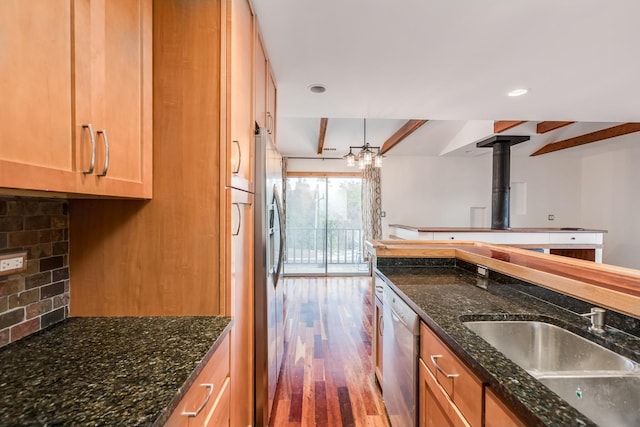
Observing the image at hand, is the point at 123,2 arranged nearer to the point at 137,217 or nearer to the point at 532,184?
the point at 137,217

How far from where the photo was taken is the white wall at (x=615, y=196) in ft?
16.6

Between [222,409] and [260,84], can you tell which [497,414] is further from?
[260,84]

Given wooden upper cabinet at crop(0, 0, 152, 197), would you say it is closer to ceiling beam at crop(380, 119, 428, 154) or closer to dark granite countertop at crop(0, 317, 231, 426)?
dark granite countertop at crop(0, 317, 231, 426)

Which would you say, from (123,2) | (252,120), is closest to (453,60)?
(252,120)

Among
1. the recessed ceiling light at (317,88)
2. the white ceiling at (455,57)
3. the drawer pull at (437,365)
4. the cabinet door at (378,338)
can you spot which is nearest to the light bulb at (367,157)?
the white ceiling at (455,57)

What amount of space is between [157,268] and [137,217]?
0.21 metres

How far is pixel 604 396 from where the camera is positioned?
90cm

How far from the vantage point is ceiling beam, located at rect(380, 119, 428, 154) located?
4.07 meters

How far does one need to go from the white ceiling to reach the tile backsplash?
132cm

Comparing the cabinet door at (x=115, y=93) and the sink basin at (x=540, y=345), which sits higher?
the cabinet door at (x=115, y=93)

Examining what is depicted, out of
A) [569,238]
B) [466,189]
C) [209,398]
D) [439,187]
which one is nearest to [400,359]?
[209,398]

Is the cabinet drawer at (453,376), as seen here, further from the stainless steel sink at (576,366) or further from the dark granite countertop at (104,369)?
the dark granite countertop at (104,369)

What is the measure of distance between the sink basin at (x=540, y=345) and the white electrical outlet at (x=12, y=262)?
1.63 m

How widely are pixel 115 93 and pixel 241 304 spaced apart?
39.7 inches
